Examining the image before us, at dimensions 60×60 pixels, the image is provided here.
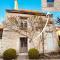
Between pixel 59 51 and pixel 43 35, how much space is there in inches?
53.4

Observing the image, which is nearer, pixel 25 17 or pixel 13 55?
pixel 13 55

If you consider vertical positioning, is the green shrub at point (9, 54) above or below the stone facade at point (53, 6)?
below

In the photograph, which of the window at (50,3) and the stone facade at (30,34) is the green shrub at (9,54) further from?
the window at (50,3)

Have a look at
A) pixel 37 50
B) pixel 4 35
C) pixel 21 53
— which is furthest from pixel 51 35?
pixel 4 35

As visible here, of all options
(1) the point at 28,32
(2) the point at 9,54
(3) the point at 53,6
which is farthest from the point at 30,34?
(3) the point at 53,6

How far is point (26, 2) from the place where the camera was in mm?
11992

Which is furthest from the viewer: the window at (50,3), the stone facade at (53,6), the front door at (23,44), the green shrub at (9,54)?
the window at (50,3)

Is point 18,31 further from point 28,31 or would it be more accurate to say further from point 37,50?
point 37,50

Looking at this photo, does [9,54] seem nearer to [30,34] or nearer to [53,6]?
[30,34]

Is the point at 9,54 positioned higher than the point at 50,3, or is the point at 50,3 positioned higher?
the point at 50,3

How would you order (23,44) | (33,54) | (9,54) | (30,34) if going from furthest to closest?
(23,44) → (30,34) → (33,54) → (9,54)

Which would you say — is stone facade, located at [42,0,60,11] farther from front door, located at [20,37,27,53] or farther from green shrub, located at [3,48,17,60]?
green shrub, located at [3,48,17,60]

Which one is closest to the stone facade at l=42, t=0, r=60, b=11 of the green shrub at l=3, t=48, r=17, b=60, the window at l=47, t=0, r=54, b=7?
the window at l=47, t=0, r=54, b=7

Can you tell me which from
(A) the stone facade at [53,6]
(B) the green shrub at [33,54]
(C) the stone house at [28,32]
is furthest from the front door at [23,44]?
(A) the stone facade at [53,6]
